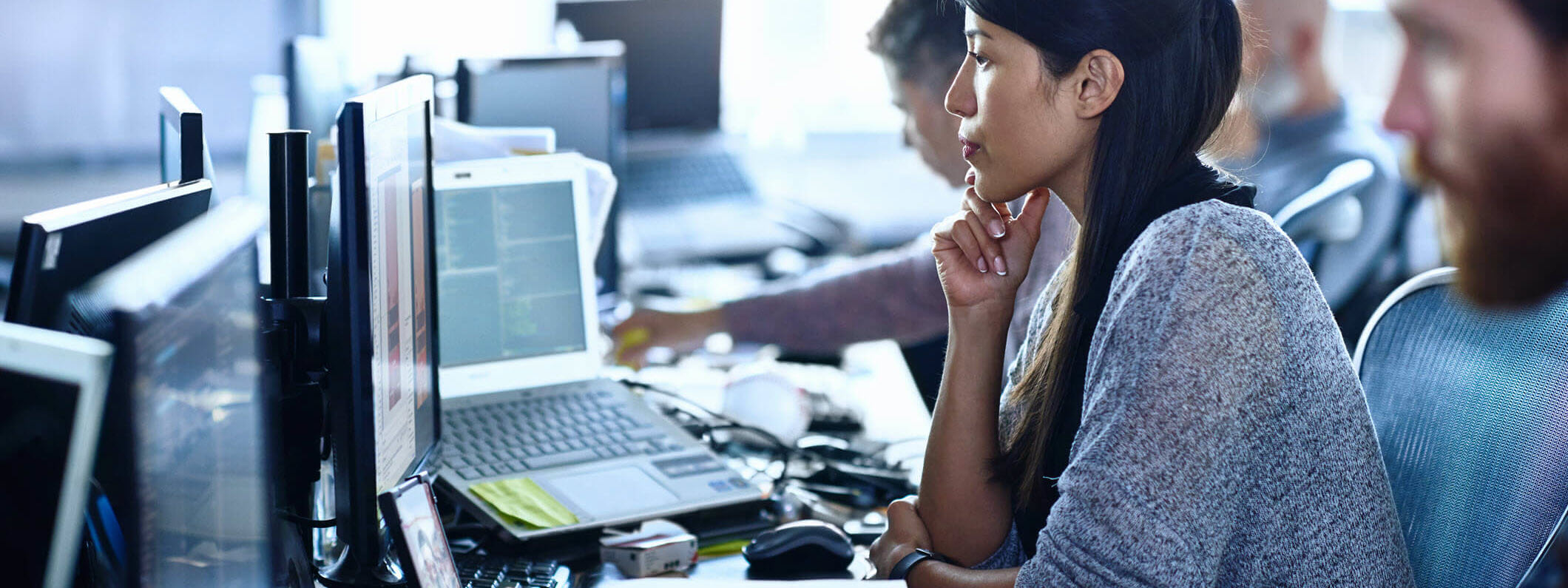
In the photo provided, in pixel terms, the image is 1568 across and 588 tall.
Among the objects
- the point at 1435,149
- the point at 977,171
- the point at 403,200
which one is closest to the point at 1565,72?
the point at 1435,149

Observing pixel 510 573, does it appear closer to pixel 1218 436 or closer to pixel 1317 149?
pixel 1218 436

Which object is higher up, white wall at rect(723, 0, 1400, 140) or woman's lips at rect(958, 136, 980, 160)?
woman's lips at rect(958, 136, 980, 160)

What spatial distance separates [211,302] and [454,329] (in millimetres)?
826

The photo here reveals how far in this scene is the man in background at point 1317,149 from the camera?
248 cm

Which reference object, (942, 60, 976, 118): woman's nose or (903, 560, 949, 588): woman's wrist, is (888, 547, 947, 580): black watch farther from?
(942, 60, 976, 118): woman's nose

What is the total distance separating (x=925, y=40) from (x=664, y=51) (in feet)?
4.33

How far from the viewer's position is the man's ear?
1.03m

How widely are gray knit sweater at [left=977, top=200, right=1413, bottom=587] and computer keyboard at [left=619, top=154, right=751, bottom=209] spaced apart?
2.08 metres

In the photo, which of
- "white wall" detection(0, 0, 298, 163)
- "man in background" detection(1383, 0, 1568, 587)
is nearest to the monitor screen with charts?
"man in background" detection(1383, 0, 1568, 587)

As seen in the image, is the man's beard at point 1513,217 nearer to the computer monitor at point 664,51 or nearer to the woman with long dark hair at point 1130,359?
the woman with long dark hair at point 1130,359

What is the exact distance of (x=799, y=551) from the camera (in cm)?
113

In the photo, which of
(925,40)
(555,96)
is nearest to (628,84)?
(555,96)

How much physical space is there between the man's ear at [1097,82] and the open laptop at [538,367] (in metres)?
0.52

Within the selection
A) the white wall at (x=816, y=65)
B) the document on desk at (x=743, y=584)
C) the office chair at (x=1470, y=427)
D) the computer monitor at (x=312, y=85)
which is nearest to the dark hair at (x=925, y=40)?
the office chair at (x=1470, y=427)
